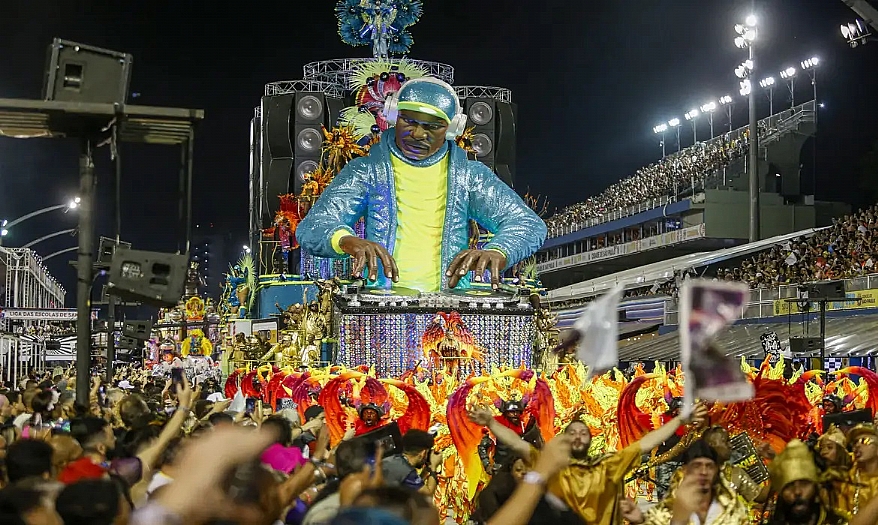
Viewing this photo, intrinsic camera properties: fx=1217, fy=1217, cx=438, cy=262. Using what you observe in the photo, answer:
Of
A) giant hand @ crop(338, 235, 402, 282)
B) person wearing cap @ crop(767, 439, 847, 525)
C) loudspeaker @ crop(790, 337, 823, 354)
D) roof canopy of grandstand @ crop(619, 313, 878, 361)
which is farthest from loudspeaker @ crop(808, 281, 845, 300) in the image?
person wearing cap @ crop(767, 439, 847, 525)

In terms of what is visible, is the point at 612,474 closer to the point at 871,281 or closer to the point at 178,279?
the point at 178,279

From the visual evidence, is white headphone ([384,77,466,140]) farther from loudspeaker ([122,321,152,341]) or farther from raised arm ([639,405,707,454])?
raised arm ([639,405,707,454])

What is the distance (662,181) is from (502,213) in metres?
33.0

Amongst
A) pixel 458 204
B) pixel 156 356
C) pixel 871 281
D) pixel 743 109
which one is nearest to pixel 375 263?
pixel 458 204

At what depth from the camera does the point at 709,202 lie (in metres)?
46.9

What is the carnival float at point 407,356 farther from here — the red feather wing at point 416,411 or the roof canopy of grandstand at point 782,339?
the roof canopy of grandstand at point 782,339

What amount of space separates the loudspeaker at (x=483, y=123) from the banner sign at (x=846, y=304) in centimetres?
2087

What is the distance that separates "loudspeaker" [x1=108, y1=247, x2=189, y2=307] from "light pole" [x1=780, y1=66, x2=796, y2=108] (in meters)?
40.9

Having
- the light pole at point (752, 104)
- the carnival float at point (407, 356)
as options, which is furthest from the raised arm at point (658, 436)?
the light pole at point (752, 104)

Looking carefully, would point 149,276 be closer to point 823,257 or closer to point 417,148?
point 417,148

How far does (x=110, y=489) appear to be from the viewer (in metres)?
4.04

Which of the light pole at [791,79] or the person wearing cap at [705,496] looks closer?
the person wearing cap at [705,496]

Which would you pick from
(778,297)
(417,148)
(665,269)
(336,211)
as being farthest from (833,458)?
(665,269)

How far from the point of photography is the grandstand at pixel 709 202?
45.9 m
